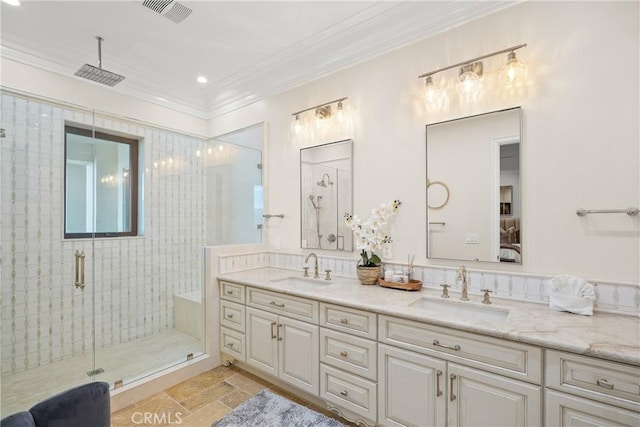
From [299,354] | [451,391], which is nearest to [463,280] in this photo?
[451,391]

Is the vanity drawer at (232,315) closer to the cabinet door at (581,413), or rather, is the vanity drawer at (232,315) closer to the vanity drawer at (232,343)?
the vanity drawer at (232,343)

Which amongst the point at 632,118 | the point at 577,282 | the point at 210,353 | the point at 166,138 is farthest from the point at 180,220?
the point at 632,118

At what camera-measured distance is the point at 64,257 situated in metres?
2.68

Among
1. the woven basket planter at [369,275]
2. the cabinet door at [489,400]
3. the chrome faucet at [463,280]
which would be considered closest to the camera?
the cabinet door at [489,400]

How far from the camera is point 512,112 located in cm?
188

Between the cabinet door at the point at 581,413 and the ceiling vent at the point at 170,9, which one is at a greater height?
the ceiling vent at the point at 170,9

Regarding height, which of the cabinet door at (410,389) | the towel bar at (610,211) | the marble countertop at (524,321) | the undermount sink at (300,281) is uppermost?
the towel bar at (610,211)

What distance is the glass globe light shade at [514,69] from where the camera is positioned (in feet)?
5.96

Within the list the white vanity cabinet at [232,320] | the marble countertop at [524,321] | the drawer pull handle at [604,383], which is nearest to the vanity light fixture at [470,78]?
the marble countertop at [524,321]

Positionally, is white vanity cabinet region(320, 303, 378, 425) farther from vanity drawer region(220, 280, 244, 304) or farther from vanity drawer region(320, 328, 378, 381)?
vanity drawer region(220, 280, 244, 304)

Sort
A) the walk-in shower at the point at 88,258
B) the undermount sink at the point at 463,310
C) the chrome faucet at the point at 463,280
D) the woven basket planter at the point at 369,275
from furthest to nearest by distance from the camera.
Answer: the walk-in shower at the point at 88,258
the woven basket planter at the point at 369,275
the chrome faucet at the point at 463,280
the undermount sink at the point at 463,310

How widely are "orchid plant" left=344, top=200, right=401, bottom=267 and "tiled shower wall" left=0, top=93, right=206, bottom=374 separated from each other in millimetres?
1643

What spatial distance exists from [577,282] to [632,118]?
2.94ft

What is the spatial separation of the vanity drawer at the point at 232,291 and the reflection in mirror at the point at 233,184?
699mm
